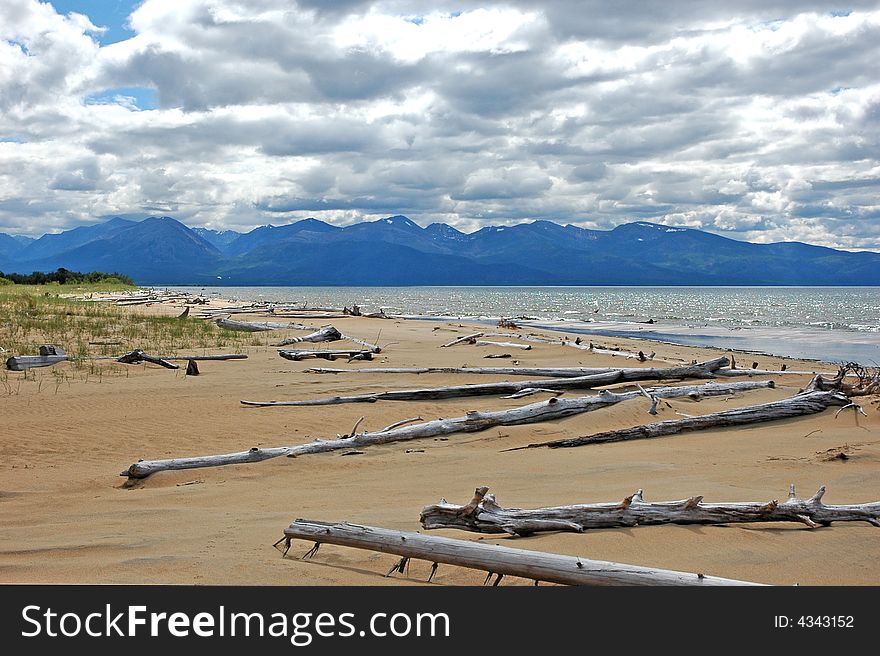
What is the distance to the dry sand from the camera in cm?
490

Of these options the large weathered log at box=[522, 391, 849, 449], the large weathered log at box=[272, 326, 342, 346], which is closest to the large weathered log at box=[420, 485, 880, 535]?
the large weathered log at box=[522, 391, 849, 449]

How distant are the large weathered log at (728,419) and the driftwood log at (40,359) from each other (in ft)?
35.6

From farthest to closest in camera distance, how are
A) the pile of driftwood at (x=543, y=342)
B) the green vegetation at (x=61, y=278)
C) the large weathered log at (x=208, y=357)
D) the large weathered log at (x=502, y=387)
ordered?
1. the green vegetation at (x=61, y=278)
2. the pile of driftwood at (x=543, y=342)
3. the large weathered log at (x=208, y=357)
4. the large weathered log at (x=502, y=387)

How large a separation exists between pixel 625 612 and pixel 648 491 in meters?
3.15

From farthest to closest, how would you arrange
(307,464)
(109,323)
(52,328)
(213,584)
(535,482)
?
(109,323) < (52,328) < (307,464) < (535,482) < (213,584)

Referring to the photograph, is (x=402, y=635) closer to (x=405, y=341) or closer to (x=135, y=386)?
(x=135, y=386)

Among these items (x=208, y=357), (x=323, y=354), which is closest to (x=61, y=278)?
(x=208, y=357)

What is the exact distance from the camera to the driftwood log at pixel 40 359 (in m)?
14.2

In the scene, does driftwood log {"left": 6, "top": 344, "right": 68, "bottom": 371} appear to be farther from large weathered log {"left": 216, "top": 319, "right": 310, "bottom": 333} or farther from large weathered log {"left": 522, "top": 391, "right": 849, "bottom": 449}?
large weathered log {"left": 216, "top": 319, "right": 310, "bottom": 333}

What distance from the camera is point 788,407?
36.5ft

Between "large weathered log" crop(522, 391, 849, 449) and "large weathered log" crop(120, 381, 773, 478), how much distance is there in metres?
1.04

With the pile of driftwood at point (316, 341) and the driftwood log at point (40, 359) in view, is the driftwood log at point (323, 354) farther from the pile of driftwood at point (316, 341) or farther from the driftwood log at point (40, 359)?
the driftwood log at point (40, 359)

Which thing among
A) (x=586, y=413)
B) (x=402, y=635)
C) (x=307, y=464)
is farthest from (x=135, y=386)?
(x=402, y=635)

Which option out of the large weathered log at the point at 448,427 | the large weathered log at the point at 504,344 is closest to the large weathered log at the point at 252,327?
the large weathered log at the point at 504,344
